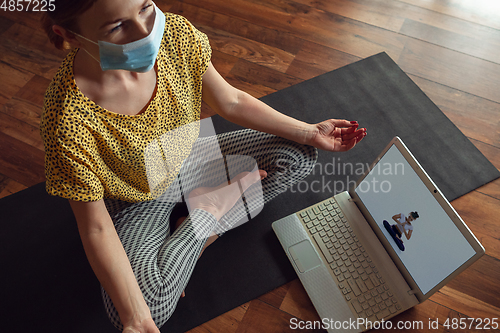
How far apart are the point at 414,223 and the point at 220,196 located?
0.59 meters

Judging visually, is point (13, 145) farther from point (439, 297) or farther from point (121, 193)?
point (439, 297)

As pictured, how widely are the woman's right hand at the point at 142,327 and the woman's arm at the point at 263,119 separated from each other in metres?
0.60

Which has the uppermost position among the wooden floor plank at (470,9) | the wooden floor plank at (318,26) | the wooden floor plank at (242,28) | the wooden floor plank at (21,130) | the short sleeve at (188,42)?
the short sleeve at (188,42)

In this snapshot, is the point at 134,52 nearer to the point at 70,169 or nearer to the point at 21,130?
the point at 70,169

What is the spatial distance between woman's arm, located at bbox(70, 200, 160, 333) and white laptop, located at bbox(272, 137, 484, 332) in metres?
0.54

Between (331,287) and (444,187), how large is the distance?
66cm

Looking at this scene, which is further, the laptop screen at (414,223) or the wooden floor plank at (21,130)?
the wooden floor plank at (21,130)

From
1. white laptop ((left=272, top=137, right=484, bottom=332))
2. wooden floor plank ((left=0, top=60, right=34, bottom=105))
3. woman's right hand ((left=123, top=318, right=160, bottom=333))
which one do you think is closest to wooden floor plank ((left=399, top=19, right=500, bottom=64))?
white laptop ((left=272, top=137, right=484, bottom=332))

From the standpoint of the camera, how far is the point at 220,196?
45.8 inches

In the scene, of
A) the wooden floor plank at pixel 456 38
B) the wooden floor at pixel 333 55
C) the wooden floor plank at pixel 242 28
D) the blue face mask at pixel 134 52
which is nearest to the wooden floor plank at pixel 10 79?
the wooden floor at pixel 333 55

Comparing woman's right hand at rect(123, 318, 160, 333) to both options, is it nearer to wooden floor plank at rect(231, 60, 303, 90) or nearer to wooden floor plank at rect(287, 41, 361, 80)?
wooden floor plank at rect(231, 60, 303, 90)

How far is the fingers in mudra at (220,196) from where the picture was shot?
1.15 m

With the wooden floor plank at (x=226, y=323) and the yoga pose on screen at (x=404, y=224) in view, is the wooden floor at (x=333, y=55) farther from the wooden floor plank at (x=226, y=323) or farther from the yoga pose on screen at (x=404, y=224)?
the wooden floor plank at (x=226, y=323)

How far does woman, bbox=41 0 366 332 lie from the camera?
0.73m
